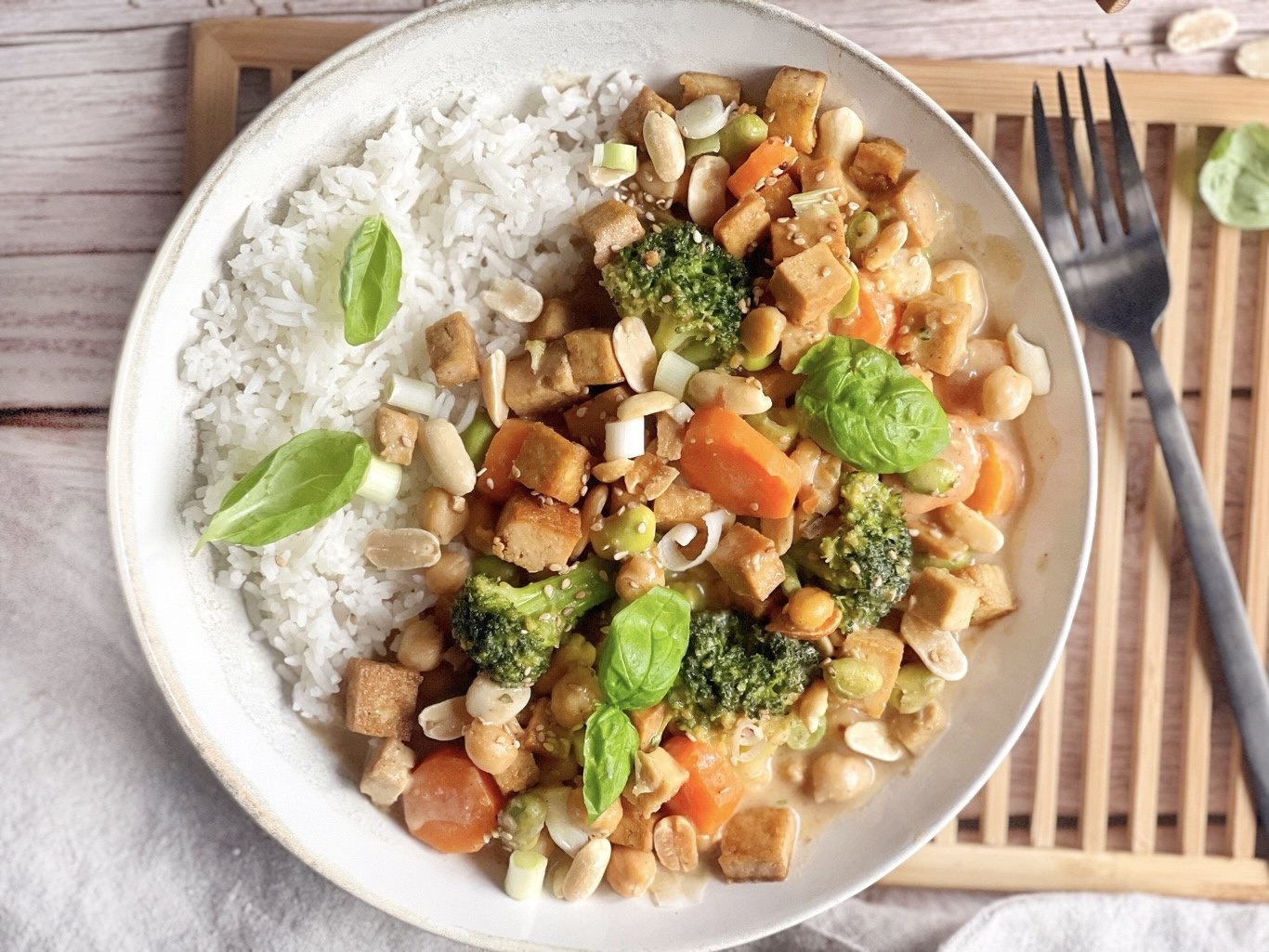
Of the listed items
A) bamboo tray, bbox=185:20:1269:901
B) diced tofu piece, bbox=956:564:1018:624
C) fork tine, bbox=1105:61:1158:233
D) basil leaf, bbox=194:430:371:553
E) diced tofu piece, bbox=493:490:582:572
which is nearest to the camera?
basil leaf, bbox=194:430:371:553

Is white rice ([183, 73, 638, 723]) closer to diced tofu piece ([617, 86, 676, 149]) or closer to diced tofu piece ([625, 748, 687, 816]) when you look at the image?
diced tofu piece ([617, 86, 676, 149])

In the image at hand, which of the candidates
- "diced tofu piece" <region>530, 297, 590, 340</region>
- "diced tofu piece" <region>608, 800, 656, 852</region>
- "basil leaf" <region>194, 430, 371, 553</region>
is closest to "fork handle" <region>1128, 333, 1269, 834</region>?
"diced tofu piece" <region>530, 297, 590, 340</region>

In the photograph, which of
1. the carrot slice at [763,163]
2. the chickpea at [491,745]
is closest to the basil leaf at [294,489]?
the chickpea at [491,745]

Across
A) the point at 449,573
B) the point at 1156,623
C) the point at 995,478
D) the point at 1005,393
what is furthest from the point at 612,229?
the point at 1156,623

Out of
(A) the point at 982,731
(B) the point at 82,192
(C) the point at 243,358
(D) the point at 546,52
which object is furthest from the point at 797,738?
(B) the point at 82,192

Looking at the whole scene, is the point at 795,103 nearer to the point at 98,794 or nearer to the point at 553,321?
the point at 553,321
